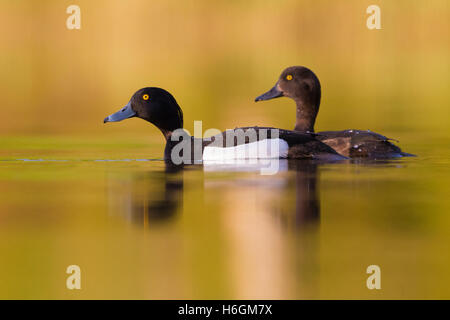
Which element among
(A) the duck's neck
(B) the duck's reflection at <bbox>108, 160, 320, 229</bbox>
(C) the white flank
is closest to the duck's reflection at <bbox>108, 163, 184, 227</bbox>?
(B) the duck's reflection at <bbox>108, 160, 320, 229</bbox>

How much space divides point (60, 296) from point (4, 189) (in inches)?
178

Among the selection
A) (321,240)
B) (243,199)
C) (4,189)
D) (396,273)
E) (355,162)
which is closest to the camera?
(396,273)

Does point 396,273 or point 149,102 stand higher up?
point 149,102

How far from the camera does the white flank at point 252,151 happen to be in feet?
35.0

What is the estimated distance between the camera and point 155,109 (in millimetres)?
11672

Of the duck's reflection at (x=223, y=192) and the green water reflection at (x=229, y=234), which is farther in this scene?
the duck's reflection at (x=223, y=192)

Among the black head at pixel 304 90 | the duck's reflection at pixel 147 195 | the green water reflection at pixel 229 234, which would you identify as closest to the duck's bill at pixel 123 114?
the duck's reflection at pixel 147 195

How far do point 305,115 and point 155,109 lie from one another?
261cm

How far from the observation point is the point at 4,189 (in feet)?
27.6

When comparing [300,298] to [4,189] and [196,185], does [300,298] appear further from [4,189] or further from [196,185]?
[4,189]

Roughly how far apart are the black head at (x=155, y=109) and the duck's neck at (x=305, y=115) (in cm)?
217

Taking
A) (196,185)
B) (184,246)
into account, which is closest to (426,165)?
(196,185)

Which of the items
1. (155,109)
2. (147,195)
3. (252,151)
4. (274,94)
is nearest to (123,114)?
(155,109)

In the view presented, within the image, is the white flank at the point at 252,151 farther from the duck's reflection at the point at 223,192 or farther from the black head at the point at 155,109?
the black head at the point at 155,109
